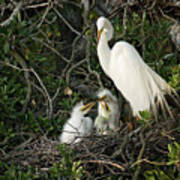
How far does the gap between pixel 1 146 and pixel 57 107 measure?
2.73 feet

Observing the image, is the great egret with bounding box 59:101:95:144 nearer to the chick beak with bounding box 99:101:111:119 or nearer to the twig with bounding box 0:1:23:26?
the chick beak with bounding box 99:101:111:119

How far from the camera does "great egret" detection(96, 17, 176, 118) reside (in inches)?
117

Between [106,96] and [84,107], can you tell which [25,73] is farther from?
[106,96]

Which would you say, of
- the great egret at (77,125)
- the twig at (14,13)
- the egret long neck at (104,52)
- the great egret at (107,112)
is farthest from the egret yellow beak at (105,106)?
the twig at (14,13)

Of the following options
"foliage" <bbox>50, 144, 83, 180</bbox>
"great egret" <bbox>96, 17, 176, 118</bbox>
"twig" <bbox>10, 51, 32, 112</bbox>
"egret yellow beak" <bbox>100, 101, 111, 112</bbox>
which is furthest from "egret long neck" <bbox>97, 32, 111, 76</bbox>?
"foliage" <bbox>50, 144, 83, 180</bbox>

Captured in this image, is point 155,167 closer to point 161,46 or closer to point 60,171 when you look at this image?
point 60,171

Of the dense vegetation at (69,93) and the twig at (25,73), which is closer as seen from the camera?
the dense vegetation at (69,93)

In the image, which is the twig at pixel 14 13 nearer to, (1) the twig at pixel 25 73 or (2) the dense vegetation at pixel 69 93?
(2) the dense vegetation at pixel 69 93

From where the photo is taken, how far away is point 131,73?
120 inches

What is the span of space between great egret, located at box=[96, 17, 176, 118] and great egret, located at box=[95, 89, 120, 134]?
0.45ft

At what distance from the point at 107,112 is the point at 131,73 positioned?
1.18ft

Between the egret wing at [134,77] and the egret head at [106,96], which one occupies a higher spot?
the egret wing at [134,77]

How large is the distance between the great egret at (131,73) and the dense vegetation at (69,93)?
0.11 metres

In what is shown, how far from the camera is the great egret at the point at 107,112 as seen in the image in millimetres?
3072
